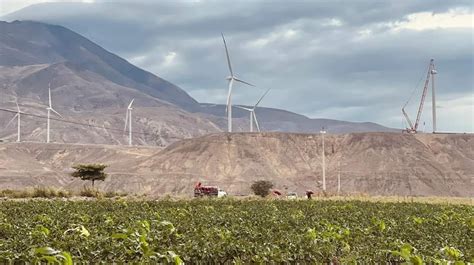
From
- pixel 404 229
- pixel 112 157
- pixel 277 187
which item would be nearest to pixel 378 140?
pixel 277 187

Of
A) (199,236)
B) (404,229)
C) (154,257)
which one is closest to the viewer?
(154,257)

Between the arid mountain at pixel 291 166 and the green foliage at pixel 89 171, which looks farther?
the arid mountain at pixel 291 166

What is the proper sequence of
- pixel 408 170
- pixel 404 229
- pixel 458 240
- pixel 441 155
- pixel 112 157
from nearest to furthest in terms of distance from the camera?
1. pixel 458 240
2. pixel 404 229
3. pixel 408 170
4. pixel 441 155
5. pixel 112 157

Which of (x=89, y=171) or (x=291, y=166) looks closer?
(x=89, y=171)

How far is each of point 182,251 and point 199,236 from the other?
2737 millimetres

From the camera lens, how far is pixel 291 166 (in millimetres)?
154500

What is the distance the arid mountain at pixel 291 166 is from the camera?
13525cm

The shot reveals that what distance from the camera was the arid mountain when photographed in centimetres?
13525

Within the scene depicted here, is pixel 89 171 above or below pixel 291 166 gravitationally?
above

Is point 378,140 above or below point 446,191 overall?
above

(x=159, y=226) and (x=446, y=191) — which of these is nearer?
(x=159, y=226)

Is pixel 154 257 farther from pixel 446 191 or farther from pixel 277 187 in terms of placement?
pixel 446 191

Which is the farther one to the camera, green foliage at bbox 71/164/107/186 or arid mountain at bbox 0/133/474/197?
arid mountain at bbox 0/133/474/197

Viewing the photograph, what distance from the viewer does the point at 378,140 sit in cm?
16262
